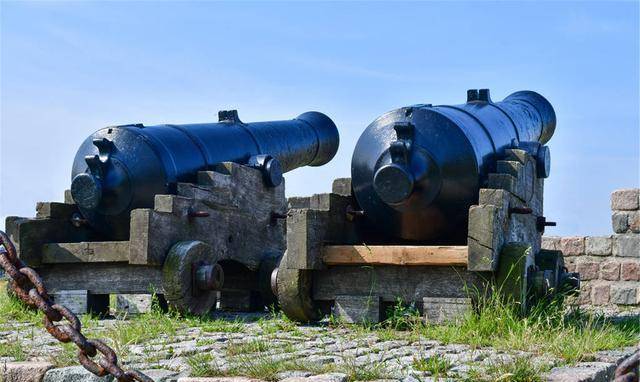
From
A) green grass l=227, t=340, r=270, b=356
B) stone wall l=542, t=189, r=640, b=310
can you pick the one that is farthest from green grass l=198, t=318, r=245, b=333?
stone wall l=542, t=189, r=640, b=310

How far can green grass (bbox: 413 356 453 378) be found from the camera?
4.59m

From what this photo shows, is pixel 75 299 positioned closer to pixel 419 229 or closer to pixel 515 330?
pixel 419 229

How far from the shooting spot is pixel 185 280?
7.88 metres

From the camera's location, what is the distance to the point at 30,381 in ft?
16.8

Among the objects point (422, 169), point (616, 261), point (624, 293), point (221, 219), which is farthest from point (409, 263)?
point (616, 261)

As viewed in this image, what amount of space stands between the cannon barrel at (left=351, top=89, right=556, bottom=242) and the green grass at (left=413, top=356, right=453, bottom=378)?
8.15 ft

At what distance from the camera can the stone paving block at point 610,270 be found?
37.2 feet

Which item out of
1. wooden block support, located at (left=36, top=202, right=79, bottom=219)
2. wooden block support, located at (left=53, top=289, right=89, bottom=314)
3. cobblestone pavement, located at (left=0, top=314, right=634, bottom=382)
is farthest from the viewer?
wooden block support, located at (left=36, top=202, right=79, bottom=219)

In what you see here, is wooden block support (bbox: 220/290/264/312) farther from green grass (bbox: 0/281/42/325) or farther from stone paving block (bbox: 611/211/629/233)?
stone paving block (bbox: 611/211/629/233)

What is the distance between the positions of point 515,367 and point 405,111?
337cm

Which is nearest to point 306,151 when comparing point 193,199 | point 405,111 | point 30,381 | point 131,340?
point 193,199

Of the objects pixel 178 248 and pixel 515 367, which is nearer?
pixel 515 367

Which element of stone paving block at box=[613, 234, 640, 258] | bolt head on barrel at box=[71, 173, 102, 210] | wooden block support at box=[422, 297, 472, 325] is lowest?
wooden block support at box=[422, 297, 472, 325]

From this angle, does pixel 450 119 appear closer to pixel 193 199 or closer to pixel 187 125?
pixel 193 199
